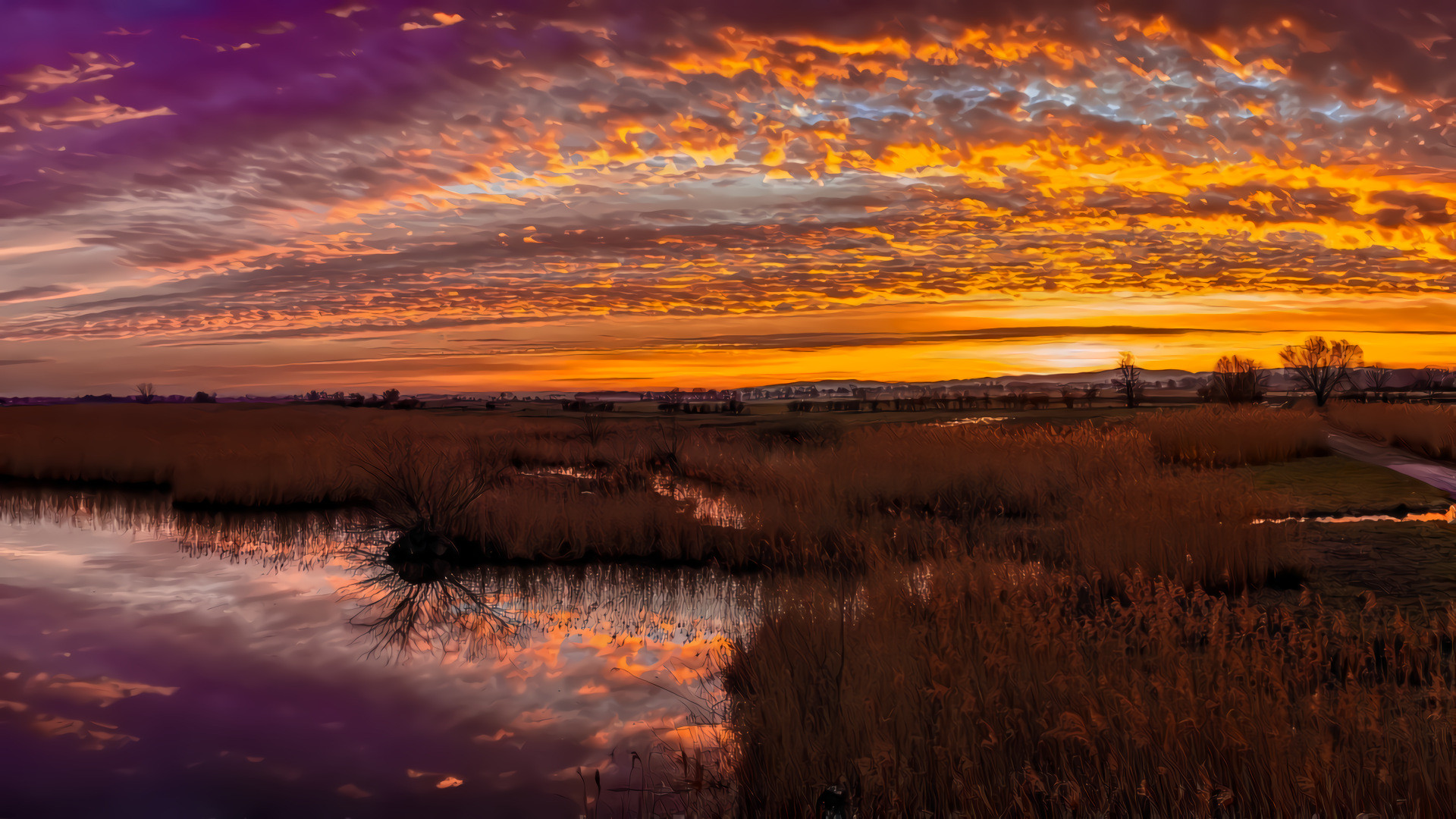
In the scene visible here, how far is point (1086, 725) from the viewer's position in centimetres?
457

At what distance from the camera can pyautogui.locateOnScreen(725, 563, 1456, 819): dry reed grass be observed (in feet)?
13.1

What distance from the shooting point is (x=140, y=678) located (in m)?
7.51

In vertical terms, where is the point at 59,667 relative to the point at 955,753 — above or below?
below

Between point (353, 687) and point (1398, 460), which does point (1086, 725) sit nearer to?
point (353, 687)

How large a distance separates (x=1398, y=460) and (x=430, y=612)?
82.2ft

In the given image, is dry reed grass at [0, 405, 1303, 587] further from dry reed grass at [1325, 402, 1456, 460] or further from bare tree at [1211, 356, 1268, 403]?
bare tree at [1211, 356, 1268, 403]

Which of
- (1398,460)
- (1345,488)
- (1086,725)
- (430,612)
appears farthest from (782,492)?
(1398,460)

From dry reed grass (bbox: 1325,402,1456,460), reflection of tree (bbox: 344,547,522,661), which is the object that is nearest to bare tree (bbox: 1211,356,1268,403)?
dry reed grass (bbox: 1325,402,1456,460)

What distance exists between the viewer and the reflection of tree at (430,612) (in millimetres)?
8477

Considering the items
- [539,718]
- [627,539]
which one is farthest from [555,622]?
[627,539]

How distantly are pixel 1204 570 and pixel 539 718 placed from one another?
743 cm

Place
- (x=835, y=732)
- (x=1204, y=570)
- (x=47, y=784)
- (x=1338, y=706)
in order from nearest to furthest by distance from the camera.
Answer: (x=1338, y=706), (x=835, y=732), (x=47, y=784), (x=1204, y=570)

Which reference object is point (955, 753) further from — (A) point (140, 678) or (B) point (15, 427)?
(B) point (15, 427)

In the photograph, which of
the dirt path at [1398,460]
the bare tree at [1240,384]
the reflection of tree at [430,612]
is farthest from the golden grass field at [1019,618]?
the bare tree at [1240,384]
